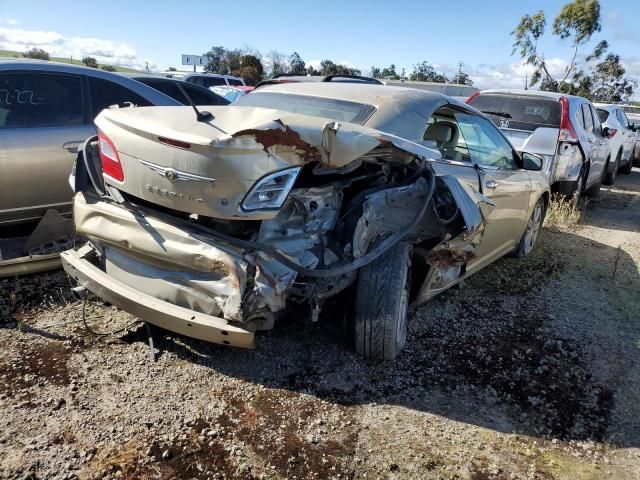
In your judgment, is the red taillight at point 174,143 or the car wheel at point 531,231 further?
the car wheel at point 531,231

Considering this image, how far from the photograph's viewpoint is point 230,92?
14875 millimetres

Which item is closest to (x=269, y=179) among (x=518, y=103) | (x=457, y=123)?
(x=457, y=123)

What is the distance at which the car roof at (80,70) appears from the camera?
4465 mm

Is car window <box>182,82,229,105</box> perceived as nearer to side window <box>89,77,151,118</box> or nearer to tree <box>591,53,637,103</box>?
side window <box>89,77,151,118</box>

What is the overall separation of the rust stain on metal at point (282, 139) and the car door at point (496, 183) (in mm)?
1793

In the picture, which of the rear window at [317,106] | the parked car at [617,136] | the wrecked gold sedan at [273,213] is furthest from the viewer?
the parked car at [617,136]

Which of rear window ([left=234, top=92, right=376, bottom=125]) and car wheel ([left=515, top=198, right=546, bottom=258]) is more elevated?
rear window ([left=234, top=92, right=376, bottom=125])

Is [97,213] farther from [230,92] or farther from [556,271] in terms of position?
[230,92]

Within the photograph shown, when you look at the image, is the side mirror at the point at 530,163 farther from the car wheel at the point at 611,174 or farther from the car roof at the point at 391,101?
the car wheel at the point at 611,174

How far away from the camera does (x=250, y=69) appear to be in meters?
37.6

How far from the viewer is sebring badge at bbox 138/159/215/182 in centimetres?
250

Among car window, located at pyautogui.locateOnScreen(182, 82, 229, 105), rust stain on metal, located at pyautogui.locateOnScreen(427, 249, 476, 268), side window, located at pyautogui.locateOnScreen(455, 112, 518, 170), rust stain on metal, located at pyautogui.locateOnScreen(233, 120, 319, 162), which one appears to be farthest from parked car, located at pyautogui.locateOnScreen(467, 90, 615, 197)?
rust stain on metal, located at pyautogui.locateOnScreen(233, 120, 319, 162)

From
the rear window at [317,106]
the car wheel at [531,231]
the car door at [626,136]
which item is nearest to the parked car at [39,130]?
the rear window at [317,106]

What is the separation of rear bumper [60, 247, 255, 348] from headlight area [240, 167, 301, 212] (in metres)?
0.60
